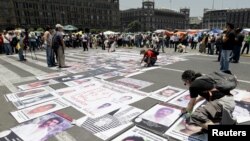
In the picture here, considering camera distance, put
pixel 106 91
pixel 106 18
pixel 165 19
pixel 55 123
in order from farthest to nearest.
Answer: pixel 165 19 → pixel 106 18 → pixel 106 91 → pixel 55 123

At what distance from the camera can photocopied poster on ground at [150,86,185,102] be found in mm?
4774

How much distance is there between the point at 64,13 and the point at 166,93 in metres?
97.3

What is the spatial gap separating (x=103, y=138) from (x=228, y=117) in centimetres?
184

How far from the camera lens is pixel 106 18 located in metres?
109

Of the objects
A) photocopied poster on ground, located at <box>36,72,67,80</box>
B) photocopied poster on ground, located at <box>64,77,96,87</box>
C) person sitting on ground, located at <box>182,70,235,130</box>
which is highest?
person sitting on ground, located at <box>182,70,235,130</box>

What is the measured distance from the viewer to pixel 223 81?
296cm

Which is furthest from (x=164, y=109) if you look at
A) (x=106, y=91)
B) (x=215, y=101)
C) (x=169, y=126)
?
(x=106, y=91)

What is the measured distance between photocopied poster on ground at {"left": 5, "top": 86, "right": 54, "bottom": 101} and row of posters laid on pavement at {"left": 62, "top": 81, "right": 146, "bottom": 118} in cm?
78

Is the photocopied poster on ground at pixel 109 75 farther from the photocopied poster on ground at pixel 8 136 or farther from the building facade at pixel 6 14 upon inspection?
the building facade at pixel 6 14

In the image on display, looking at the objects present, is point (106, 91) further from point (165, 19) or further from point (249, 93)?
point (165, 19)

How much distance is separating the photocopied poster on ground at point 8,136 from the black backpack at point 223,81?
9.85 ft

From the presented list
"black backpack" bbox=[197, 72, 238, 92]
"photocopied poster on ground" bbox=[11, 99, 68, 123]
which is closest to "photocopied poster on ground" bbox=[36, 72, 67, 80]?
"photocopied poster on ground" bbox=[11, 99, 68, 123]

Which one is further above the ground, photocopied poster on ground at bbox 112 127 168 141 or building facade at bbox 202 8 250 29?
building facade at bbox 202 8 250 29

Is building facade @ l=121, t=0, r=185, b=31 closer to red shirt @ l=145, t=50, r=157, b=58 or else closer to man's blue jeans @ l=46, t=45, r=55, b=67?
red shirt @ l=145, t=50, r=157, b=58
